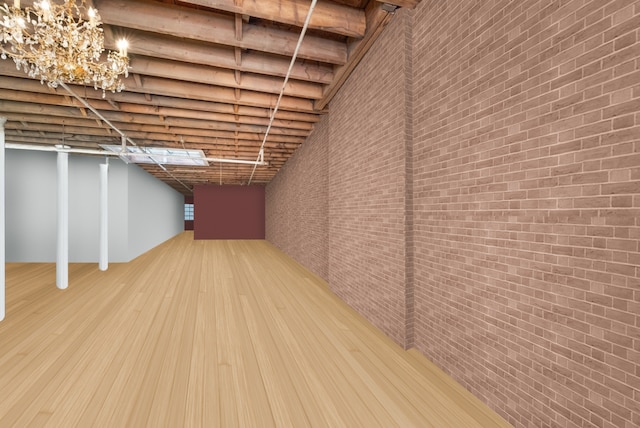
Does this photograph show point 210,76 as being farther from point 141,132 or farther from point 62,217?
point 62,217

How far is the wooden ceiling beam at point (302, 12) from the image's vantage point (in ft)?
8.86

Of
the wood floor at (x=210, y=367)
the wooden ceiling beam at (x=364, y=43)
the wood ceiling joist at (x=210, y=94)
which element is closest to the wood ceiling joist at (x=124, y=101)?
the wood ceiling joist at (x=210, y=94)

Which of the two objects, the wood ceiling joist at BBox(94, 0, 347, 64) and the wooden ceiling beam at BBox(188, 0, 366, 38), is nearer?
the wooden ceiling beam at BBox(188, 0, 366, 38)

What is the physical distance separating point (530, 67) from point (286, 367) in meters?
2.93

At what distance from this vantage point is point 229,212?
1541 centimetres

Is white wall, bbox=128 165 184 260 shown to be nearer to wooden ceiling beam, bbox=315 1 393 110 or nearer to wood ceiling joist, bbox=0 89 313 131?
wood ceiling joist, bbox=0 89 313 131

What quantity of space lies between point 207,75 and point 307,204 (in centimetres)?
402

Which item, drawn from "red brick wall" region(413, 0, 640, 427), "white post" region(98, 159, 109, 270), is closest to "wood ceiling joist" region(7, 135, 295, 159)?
"white post" region(98, 159, 109, 270)

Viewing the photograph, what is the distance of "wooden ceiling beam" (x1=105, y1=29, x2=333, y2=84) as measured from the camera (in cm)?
323

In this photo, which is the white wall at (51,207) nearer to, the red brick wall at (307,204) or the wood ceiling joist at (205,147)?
the wood ceiling joist at (205,147)

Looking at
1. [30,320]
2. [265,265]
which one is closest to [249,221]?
[265,265]

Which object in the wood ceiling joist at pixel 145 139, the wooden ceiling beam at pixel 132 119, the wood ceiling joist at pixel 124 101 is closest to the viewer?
the wood ceiling joist at pixel 124 101

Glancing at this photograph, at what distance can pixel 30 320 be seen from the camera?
352cm

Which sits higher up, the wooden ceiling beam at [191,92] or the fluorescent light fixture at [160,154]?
the wooden ceiling beam at [191,92]
